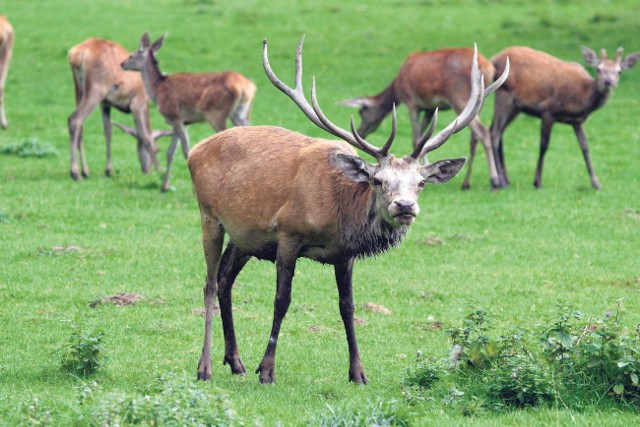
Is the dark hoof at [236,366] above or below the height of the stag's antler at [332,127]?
below

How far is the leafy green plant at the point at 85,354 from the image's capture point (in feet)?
25.0

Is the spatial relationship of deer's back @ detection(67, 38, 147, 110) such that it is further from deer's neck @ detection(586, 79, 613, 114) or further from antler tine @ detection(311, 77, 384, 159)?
antler tine @ detection(311, 77, 384, 159)

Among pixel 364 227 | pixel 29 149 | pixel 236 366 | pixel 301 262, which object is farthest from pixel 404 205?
pixel 29 149

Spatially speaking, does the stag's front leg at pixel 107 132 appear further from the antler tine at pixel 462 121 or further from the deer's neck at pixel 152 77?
the antler tine at pixel 462 121

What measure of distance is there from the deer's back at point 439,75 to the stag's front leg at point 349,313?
8.46m

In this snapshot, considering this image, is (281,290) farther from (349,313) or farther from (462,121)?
(462,121)

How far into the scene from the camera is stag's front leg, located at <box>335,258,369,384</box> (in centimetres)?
779

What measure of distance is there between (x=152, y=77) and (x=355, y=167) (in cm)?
920

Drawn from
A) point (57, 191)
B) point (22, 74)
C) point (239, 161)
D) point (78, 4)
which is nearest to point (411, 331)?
point (239, 161)

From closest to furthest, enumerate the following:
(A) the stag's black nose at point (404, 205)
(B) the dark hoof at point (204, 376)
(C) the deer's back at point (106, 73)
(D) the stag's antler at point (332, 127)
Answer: (A) the stag's black nose at point (404, 205) → (D) the stag's antler at point (332, 127) → (B) the dark hoof at point (204, 376) → (C) the deer's back at point (106, 73)

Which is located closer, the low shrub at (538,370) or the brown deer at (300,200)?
the low shrub at (538,370)

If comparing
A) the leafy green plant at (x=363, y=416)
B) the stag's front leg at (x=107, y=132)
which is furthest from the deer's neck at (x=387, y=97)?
the leafy green plant at (x=363, y=416)

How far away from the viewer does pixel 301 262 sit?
11.9 metres

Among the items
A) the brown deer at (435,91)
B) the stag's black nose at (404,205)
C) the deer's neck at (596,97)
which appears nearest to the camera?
the stag's black nose at (404,205)
